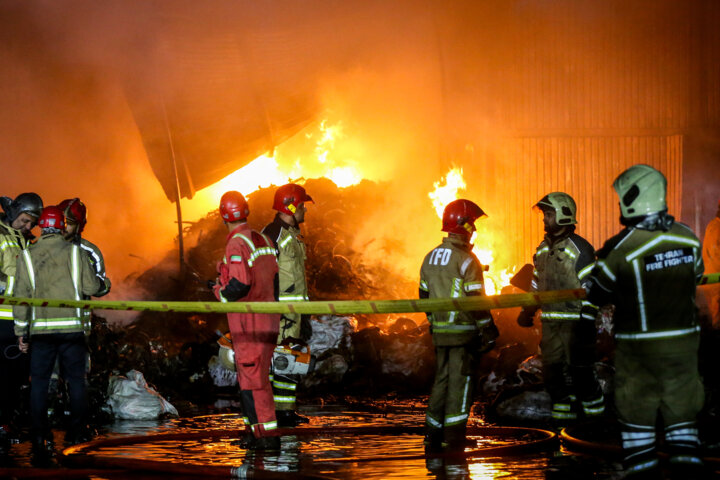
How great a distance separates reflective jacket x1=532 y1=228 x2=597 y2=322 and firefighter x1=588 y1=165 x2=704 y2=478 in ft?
9.29

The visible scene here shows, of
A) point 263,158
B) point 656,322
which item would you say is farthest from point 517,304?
point 263,158

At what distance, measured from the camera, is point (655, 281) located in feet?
15.8

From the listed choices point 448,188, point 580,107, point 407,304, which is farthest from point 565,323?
point 580,107

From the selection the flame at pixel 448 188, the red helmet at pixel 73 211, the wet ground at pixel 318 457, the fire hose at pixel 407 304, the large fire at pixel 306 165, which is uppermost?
the large fire at pixel 306 165

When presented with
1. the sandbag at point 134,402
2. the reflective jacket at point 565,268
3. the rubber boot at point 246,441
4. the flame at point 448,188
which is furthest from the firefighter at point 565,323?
the flame at point 448,188

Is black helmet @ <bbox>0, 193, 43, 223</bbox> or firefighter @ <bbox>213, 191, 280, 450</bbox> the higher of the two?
black helmet @ <bbox>0, 193, 43, 223</bbox>

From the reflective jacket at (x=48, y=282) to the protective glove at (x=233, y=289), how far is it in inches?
59.8

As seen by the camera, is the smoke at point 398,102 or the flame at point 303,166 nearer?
the smoke at point 398,102

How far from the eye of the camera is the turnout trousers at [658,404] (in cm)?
472

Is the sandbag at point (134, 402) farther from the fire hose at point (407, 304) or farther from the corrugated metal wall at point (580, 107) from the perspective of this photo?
the corrugated metal wall at point (580, 107)

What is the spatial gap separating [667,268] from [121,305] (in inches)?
151

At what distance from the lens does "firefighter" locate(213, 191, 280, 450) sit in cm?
690

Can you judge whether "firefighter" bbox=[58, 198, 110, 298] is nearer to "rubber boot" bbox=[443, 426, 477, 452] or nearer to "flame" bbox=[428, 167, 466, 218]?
"rubber boot" bbox=[443, 426, 477, 452]

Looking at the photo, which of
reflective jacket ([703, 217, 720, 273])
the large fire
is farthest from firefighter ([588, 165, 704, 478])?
the large fire
